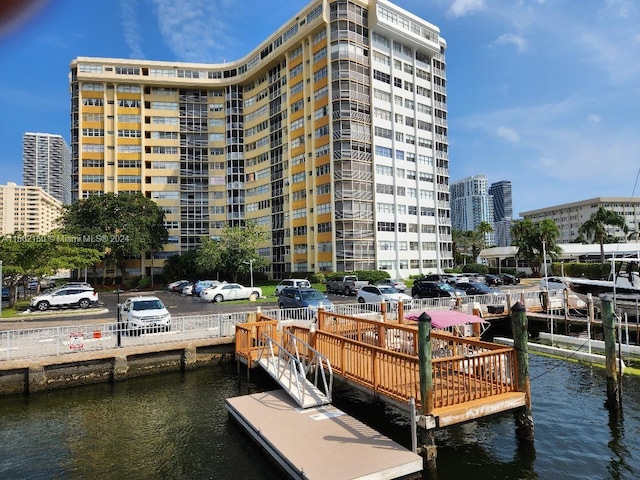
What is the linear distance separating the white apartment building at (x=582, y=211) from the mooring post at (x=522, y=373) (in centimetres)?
13680

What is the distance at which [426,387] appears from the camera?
9422 mm

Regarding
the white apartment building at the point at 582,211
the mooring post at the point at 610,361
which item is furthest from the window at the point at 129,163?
the white apartment building at the point at 582,211

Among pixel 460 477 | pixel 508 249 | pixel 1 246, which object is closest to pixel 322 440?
pixel 460 477

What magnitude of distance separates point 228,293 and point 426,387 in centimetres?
3290

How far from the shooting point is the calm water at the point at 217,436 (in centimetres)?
973

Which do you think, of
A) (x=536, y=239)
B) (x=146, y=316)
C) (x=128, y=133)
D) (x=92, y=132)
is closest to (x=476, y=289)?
(x=146, y=316)

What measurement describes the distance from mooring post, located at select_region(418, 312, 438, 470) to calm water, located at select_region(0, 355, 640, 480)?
1.37 ft

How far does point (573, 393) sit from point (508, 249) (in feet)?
246

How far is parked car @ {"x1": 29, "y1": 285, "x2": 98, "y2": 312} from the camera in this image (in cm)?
3562

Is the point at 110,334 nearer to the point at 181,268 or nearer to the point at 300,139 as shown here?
the point at 300,139

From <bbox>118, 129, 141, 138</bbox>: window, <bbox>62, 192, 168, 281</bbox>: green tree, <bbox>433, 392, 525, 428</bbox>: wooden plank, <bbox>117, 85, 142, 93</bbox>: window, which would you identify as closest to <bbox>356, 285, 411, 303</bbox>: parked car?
<bbox>433, 392, 525, 428</bbox>: wooden plank

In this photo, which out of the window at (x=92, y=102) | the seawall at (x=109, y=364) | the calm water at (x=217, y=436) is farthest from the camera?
the window at (x=92, y=102)

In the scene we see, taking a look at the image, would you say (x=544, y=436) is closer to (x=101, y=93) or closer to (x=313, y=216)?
(x=313, y=216)

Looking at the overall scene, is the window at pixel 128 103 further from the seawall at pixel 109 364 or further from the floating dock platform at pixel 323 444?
the floating dock platform at pixel 323 444
